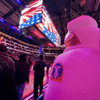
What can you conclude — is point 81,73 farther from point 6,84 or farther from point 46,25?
point 46,25

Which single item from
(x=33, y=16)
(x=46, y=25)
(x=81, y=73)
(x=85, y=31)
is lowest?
(x=81, y=73)

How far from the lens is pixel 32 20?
3609 millimetres

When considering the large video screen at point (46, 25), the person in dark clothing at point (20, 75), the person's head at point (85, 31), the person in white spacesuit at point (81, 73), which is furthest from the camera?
the large video screen at point (46, 25)

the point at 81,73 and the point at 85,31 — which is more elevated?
the point at 85,31

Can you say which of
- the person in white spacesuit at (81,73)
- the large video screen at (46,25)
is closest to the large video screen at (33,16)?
the large video screen at (46,25)

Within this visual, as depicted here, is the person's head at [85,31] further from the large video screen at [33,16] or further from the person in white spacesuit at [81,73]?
the large video screen at [33,16]

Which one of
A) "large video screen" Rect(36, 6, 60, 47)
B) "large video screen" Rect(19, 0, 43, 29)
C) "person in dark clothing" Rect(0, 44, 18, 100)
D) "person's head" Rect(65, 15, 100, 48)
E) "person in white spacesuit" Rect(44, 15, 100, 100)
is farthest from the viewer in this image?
"large video screen" Rect(36, 6, 60, 47)

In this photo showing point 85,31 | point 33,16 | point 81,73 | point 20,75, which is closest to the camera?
point 81,73

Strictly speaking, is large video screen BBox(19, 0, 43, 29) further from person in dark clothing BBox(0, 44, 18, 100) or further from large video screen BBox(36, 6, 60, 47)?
person in dark clothing BBox(0, 44, 18, 100)

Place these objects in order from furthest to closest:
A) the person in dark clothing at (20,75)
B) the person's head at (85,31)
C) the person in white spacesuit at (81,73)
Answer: the person in dark clothing at (20,75), the person's head at (85,31), the person in white spacesuit at (81,73)

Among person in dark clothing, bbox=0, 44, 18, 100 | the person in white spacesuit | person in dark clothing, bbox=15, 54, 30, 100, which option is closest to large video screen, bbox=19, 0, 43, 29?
person in dark clothing, bbox=15, 54, 30, 100

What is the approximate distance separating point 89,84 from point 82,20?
2.26 ft

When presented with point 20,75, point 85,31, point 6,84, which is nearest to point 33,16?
point 20,75

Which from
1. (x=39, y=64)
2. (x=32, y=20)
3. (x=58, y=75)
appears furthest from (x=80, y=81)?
(x=32, y=20)
